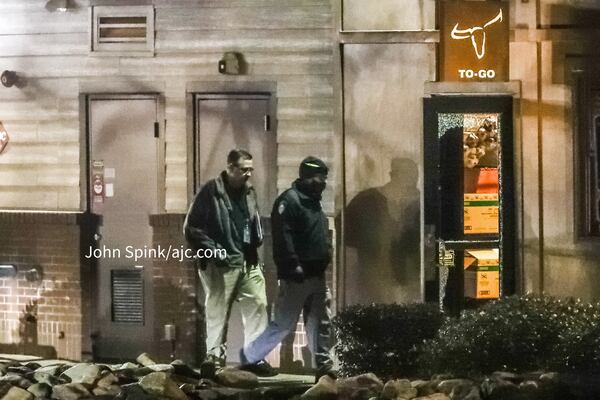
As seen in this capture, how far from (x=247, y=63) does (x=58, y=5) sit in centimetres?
212

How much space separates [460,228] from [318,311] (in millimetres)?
1724

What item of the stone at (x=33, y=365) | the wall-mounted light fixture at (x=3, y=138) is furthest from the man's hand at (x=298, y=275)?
the wall-mounted light fixture at (x=3, y=138)

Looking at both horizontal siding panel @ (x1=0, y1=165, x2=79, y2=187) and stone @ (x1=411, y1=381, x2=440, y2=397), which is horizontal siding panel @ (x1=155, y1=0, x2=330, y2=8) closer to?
horizontal siding panel @ (x1=0, y1=165, x2=79, y2=187)

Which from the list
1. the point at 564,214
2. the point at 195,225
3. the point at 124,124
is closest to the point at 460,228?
the point at 564,214

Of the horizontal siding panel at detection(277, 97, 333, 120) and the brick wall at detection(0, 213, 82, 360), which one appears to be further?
the brick wall at detection(0, 213, 82, 360)

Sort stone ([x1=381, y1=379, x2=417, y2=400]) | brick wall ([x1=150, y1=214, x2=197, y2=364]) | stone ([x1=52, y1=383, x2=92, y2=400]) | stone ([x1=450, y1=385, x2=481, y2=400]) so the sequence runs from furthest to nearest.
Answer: brick wall ([x1=150, y1=214, x2=197, y2=364]) → stone ([x1=52, y1=383, x2=92, y2=400]) → stone ([x1=381, y1=379, x2=417, y2=400]) → stone ([x1=450, y1=385, x2=481, y2=400])

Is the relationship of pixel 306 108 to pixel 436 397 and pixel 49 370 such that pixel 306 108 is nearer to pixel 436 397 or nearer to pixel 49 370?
pixel 436 397

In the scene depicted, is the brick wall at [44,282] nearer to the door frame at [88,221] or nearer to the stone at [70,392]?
the door frame at [88,221]

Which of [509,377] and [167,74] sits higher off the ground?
[167,74]

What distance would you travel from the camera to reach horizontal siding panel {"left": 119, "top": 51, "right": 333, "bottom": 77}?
9.77 m

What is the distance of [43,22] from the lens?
10242 mm

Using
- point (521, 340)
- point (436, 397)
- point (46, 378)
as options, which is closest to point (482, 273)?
point (521, 340)

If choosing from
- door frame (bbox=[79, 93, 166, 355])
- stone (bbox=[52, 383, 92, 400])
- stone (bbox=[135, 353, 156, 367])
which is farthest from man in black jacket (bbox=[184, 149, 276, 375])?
stone (bbox=[52, 383, 92, 400])

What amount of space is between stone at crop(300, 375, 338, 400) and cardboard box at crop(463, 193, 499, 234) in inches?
92.0
